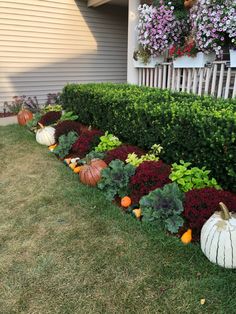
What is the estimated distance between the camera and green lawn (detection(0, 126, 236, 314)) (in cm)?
191

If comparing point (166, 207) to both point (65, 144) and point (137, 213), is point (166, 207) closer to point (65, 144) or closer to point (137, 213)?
point (137, 213)

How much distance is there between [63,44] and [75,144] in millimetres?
4936

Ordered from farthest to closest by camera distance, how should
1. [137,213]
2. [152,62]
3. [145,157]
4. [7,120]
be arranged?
[7,120]
[152,62]
[145,157]
[137,213]

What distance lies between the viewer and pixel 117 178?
3.16 metres

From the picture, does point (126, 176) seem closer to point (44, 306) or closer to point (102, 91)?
point (44, 306)

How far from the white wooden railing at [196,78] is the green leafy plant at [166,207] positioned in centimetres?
225

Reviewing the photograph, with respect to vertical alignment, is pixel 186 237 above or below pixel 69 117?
below

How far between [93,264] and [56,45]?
23.3 feet

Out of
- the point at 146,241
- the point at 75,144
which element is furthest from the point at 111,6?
the point at 146,241

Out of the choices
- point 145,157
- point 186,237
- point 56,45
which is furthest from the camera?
point 56,45

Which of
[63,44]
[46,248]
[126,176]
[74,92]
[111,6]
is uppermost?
[111,6]

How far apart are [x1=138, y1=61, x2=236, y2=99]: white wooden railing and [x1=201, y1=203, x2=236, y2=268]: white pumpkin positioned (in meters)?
2.55

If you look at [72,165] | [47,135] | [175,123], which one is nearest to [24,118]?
[47,135]

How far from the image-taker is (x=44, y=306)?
75.0 inches
